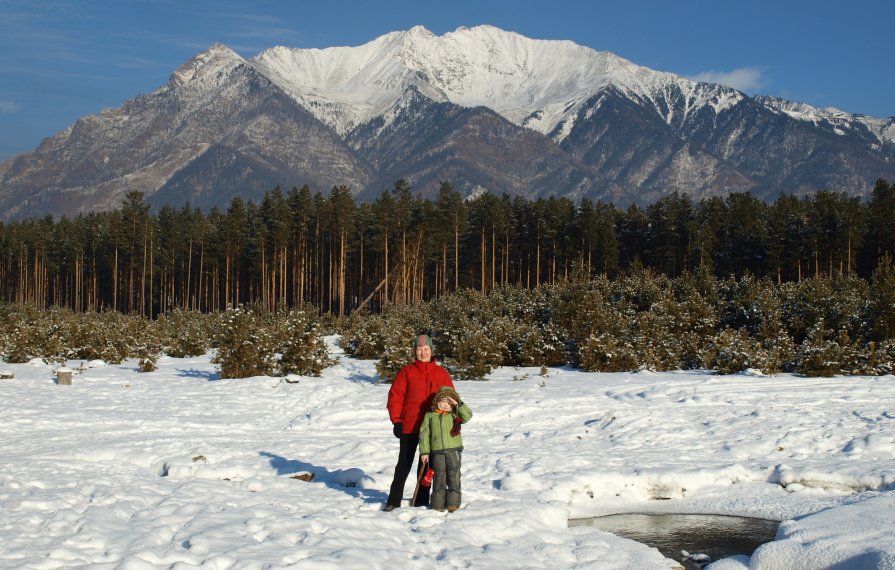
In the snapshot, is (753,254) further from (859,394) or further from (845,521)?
(845,521)

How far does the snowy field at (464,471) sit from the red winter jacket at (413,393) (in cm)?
115

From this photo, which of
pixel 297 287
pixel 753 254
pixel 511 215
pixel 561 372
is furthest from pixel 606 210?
pixel 561 372

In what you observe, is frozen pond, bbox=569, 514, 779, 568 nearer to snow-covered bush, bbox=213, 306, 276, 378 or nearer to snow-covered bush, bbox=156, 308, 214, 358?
snow-covered bush, bbox=213, 306, 276, 378

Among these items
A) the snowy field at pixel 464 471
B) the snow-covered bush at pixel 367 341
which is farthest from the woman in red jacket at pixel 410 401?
the snow-covered bush at pixel 367 341

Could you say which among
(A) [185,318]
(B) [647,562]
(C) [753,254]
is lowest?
(B) [647,562]

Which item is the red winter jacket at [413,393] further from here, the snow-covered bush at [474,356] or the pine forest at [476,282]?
the snow-covered bush at [474,356]

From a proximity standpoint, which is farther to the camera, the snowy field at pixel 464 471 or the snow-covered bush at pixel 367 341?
the snow-covered bush at pixel 367 341

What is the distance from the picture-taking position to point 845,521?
9.12 metres

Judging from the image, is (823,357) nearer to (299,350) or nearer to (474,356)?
(474,356)

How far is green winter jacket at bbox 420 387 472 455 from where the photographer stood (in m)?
9.87

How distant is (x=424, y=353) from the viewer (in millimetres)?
10148

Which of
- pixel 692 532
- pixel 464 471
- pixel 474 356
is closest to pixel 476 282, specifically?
pixel 474 356

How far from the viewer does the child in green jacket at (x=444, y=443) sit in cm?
987

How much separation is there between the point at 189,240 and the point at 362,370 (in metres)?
65.7
